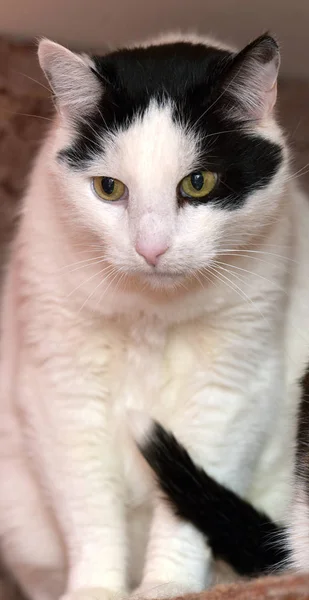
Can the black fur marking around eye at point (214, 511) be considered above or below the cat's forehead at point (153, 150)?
below

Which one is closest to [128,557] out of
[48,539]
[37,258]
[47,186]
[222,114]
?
[48,539]

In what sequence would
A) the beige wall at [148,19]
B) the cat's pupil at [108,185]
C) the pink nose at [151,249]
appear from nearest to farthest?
the pink nose at [151,249] < the cat's pupil at [108,185] < the beige wall at [148,19]

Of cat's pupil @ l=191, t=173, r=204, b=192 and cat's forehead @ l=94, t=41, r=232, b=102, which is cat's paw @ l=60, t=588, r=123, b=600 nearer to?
cat's pupil @ l=191, t=173, r=204, b=192

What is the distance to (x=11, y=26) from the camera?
1.99 m

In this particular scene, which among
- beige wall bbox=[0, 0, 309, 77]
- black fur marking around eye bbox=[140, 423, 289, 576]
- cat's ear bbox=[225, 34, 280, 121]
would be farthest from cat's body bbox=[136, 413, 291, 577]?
beige wall bbox=[0, 0, 309, 77]

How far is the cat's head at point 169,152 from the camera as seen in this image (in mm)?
1231

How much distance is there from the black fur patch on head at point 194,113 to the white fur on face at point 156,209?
0.02 m

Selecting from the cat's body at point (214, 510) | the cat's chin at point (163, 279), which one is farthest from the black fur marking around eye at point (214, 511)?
the cat's chin at point (163, 279)

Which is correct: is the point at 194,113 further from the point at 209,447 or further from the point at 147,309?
the point at 209,447

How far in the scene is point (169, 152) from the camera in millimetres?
1236

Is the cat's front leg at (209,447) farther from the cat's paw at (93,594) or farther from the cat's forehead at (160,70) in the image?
the cat's forehead at (160,70)

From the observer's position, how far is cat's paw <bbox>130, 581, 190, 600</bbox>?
1.27 metres

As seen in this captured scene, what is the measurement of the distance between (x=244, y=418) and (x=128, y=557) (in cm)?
34

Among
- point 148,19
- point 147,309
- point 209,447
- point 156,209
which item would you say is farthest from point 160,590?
point 148,19
